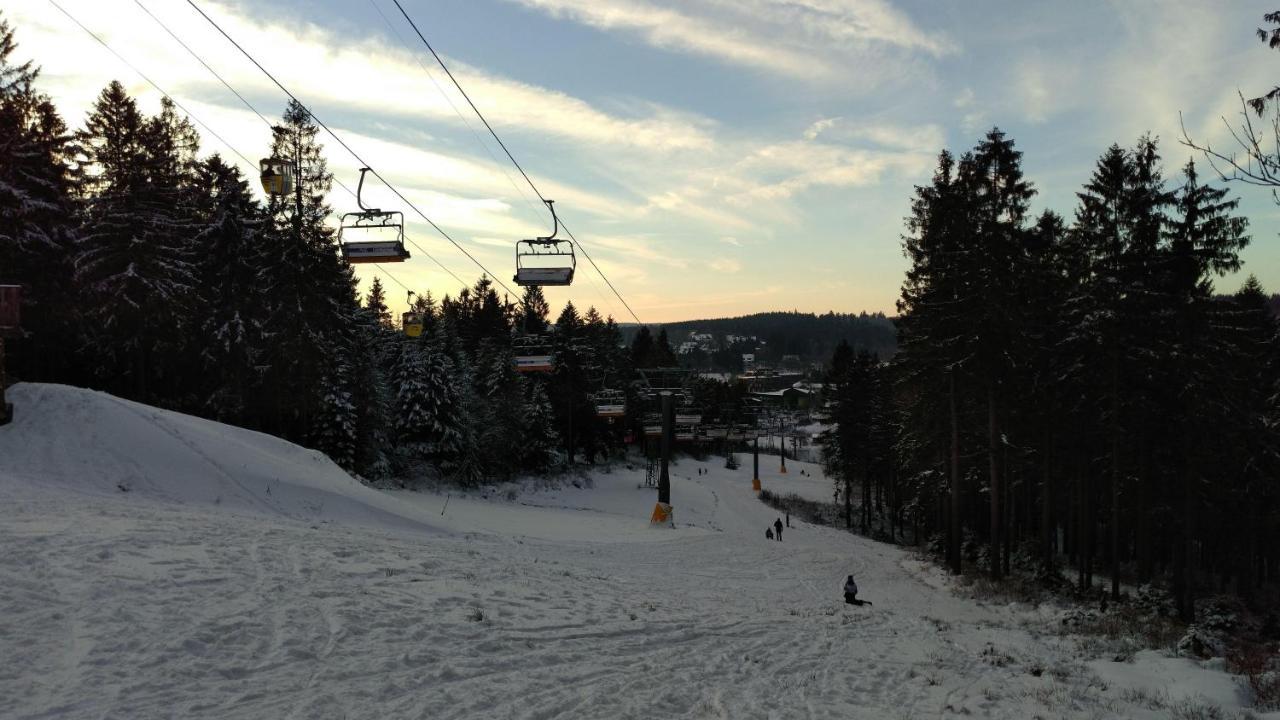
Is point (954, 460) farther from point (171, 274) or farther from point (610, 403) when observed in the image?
point (171, 274)

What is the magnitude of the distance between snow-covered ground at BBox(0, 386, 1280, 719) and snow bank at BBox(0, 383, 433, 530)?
3.1 inches

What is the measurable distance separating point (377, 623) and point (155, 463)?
14.2 m

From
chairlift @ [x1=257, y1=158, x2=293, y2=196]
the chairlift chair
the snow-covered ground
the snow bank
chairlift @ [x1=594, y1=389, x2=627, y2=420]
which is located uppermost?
chairlift @ [x1=257, y1=158, x2=293, y2=196]

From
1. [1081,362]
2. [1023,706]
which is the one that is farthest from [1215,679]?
[1081,362]

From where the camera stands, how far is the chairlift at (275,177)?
17.3 m

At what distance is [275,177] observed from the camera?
1764cm

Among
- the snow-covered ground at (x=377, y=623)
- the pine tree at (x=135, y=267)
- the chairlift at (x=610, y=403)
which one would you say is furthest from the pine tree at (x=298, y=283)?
the chairlift at (x=610, y=403)

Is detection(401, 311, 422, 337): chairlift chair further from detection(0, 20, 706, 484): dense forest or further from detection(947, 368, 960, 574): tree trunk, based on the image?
detection(947, 368, 960, 574): tree trunk

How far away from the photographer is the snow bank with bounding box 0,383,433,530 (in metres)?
18.7

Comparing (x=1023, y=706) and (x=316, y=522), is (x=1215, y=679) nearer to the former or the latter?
(x=1023, y=706)

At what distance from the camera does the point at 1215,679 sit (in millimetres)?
11148

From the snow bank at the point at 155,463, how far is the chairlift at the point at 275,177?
27.7 feet

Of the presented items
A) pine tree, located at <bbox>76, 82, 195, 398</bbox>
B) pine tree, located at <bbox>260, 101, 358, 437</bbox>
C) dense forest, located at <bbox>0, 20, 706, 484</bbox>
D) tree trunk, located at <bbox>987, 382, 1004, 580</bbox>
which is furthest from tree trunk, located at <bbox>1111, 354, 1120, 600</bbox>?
pine tree, located at <bbox>76, 82, 195, 398</bbox>

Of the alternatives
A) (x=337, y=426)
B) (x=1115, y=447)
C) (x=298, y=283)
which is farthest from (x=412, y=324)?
(x=1115, y=447)
